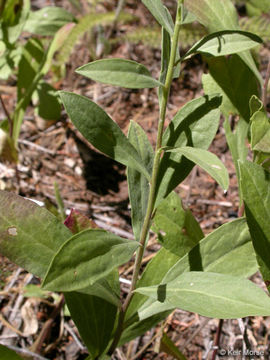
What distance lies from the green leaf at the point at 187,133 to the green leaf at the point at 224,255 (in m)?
0.19

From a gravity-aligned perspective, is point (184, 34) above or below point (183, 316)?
above

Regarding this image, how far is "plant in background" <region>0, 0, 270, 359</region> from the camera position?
1.02 meters

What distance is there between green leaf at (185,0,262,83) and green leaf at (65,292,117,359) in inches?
35.3

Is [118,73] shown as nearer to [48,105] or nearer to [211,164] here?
[211,164]

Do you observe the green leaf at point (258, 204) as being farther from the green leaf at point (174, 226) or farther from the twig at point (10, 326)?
the twig at point (10, 326)

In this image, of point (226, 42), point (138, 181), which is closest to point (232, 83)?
point (226, 42)

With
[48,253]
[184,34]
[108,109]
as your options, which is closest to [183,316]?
[48,253]

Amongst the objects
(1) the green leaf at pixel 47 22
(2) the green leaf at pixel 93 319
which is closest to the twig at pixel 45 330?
(2) the green leaf at pixel 93 319

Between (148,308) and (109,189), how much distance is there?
1022mm

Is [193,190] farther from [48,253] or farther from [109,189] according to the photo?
[48,253]

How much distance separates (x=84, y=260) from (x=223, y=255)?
0.49m

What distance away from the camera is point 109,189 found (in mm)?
2309

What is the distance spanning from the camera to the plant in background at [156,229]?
102 centimetres

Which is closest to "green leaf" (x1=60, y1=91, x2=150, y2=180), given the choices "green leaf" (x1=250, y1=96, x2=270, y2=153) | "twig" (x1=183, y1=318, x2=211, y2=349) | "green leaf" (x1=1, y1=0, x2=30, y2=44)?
"green leaf" (x1=250, y1=96, x2=270, y2=153)
